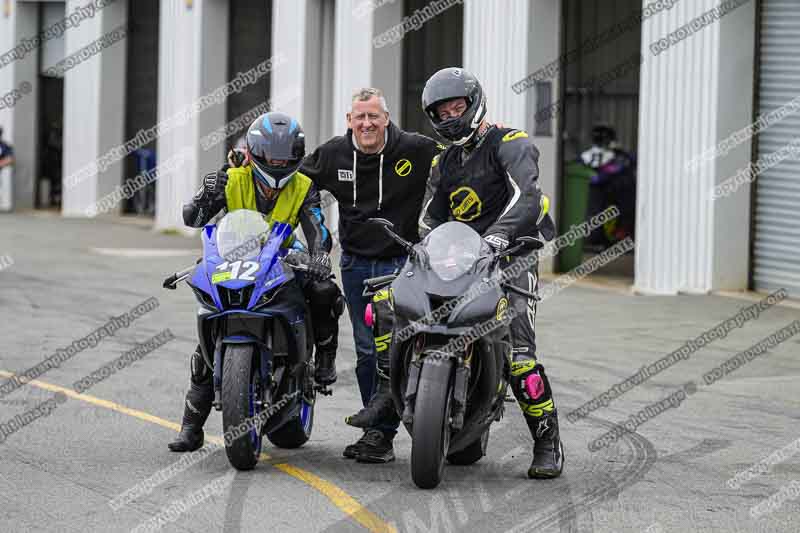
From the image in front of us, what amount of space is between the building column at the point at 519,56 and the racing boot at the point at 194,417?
10148 millimetres

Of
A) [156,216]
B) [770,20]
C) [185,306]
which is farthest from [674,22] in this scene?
[156,216]

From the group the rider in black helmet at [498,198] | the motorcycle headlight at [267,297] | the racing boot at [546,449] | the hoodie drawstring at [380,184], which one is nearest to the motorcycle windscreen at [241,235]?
the motorcycle headlight at [267,297]

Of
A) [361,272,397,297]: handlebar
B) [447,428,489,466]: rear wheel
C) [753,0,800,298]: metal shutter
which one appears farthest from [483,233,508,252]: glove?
[753,0,800,298]: metal shutter

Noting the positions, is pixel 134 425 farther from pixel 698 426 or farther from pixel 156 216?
pixel 156 216

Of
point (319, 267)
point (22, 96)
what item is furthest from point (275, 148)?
point (22, 96)

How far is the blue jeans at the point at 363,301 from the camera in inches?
323

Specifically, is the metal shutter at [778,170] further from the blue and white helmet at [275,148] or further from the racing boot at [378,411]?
the blue and white helmet at [275,148]

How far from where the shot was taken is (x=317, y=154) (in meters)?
8.24

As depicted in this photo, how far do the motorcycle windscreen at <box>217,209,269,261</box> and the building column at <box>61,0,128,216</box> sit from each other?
69.6ft

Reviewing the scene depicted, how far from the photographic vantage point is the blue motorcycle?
7137mm

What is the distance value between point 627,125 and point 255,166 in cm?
1511

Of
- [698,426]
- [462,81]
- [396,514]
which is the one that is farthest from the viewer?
[698,426]

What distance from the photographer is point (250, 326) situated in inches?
285

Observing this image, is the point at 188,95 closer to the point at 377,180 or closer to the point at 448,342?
the point at 377,180
